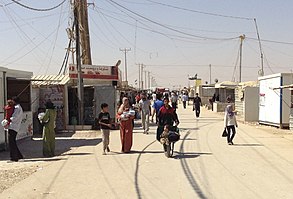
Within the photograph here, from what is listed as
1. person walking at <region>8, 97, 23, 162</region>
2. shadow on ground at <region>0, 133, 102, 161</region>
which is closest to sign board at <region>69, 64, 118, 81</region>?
shadow on ground at <region>0, 133, 102, 161</region>

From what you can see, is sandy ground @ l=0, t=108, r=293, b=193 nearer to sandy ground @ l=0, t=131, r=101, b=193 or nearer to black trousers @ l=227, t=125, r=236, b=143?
sandy ground @ l=0, t=131, r=101, b=193

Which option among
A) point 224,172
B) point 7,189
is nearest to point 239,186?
point 224,172

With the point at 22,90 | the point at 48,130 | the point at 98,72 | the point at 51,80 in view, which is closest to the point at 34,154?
the point at 48,130

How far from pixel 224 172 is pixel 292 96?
42.3ft

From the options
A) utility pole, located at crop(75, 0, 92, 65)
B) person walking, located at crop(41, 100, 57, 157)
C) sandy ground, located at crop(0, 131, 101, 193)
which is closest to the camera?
sandy ground, located at crop(0, 131, 101, 193)

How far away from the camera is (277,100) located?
20.6 meters

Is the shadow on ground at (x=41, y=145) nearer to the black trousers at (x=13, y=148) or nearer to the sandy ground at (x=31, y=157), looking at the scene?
the sandy ground at (x=31, y=157)

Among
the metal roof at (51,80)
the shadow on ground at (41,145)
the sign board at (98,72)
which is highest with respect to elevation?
the sign board at (98,72)

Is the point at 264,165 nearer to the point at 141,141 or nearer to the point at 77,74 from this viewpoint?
the point at 141,141

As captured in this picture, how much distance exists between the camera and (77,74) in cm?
2161

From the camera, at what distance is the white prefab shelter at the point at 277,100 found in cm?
2017

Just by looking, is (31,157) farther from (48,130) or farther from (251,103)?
(251,103)

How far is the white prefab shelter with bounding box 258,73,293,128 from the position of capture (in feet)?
66.2

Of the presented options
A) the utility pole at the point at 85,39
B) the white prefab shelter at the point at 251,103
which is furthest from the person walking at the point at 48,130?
the white prefab shelter at the point at 251,103
